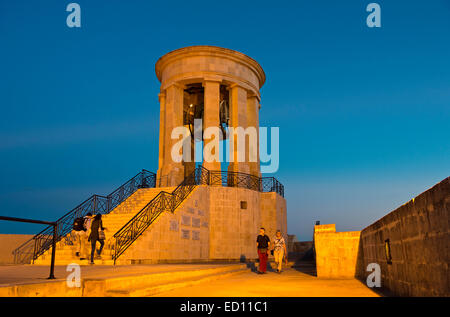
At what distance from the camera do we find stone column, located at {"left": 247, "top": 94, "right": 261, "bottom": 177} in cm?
Result: 2281

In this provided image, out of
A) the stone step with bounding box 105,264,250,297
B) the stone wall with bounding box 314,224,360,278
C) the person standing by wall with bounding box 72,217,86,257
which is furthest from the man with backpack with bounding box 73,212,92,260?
the stone wall with bounding box 314,224,360,278

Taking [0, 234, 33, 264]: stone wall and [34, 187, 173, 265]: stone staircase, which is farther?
[0, 234, 33, 264]: stone wall

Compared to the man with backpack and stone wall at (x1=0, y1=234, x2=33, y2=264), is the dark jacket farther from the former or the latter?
stone wall at (x1=0, y1=234, x2=33, y2=264)

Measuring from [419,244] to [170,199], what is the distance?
39.0 ft

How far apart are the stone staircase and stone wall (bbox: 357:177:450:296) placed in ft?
27.1

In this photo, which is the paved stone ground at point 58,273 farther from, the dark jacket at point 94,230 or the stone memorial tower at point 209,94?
the stone memorial tower at point 209,94

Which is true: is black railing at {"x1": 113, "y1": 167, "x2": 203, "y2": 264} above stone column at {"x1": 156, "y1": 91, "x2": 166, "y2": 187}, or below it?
below

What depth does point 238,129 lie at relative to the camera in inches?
872

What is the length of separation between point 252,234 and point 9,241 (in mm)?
10926

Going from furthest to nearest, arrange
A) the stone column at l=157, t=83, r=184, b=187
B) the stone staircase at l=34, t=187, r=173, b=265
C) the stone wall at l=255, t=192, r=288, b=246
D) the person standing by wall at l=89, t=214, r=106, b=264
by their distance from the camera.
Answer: the stone column at l=157, t=83, r=184, b=187 → the stone wall at l=255, t=192, r=288, b=246 → the stone staircase at l=34, t=187, r=173, b=265 → the person standing by wall at l=89, t=214, r=106, b=264

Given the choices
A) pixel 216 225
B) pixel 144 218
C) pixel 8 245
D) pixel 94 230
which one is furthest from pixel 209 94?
pixel 8 245

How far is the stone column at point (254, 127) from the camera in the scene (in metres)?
22.8

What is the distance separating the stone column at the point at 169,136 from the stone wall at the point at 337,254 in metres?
12.1
